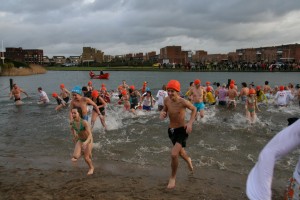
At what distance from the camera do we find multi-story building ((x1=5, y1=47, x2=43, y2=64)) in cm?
12480

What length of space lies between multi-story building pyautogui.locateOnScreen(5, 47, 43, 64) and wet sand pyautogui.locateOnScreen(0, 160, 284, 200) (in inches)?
5112

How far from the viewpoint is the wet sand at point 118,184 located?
504 cm

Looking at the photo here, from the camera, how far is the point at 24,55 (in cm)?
12781

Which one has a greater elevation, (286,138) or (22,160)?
(286,138)

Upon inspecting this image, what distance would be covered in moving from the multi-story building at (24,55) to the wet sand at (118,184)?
130 meters

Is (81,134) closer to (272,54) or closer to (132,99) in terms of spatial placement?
(132,99)

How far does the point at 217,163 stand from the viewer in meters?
7.06

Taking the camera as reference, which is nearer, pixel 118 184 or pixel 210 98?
pixel 118 184

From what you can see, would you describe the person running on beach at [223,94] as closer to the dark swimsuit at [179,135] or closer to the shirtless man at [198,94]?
the shirtless man at [198,94]

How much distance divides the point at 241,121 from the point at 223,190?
7398 mm

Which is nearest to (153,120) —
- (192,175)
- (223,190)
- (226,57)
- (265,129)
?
(265,129)

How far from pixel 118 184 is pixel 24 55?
135m

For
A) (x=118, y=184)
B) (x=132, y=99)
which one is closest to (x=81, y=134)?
(x=118, y=184)

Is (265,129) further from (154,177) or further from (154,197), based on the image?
(154,197)
